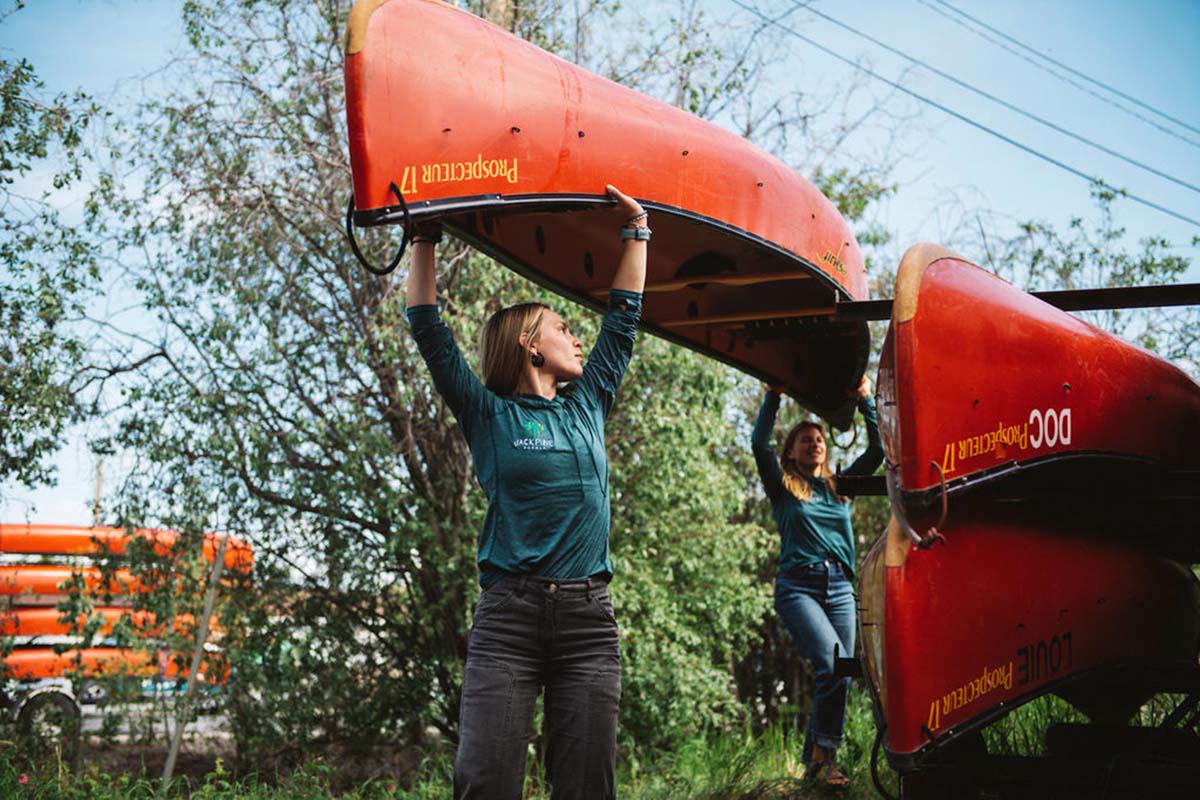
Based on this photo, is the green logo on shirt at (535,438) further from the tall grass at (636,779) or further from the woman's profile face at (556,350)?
the tall grass at (636,779)

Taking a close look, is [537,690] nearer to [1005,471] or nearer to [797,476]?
[1005,471]

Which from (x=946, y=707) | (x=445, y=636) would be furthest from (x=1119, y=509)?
(x=445, y=636)

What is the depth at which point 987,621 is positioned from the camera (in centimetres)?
342

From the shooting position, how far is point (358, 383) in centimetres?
757

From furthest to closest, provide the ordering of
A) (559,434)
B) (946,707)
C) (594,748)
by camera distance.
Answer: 1. (946,707)
2. (559,434)
3. (594,748)

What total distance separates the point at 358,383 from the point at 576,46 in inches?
112

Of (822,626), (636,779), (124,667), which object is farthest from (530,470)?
(124,667)

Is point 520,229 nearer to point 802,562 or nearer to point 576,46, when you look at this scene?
point 802,562

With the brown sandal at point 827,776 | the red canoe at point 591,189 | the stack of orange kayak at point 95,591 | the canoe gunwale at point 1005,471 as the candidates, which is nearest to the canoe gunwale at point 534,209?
the red canoe at point 591,189

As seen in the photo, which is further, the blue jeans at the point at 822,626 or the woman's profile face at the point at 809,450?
the woman's profile face at the point at 809,450

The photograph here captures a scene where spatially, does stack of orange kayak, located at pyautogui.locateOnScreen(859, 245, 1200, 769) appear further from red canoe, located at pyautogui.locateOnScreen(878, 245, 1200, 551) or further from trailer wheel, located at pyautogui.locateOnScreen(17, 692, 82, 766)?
trailer wheel, located at pyautogui.locateOnScreen(17, 692, 82, 766)

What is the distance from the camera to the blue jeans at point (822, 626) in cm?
486

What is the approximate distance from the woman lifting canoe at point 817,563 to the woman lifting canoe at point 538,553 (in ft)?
7.07

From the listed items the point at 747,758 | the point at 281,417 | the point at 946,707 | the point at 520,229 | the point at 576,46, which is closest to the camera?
the point at 946,707
